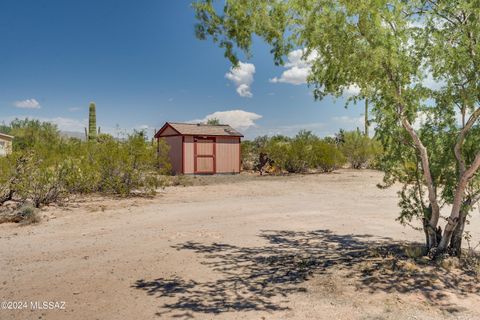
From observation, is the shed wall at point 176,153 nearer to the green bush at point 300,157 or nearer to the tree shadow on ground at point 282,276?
the green bush at point 300,157

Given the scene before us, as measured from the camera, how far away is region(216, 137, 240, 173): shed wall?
2506 centimetres

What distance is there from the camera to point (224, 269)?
235 inches

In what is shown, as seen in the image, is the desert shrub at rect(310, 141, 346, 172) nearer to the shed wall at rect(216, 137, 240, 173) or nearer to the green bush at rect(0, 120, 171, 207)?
the shed wall at rect(216, 137, 240, 173)

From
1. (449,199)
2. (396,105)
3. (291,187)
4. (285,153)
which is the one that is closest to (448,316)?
(449,199)

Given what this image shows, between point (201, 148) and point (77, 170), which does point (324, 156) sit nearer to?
point (201, 148)

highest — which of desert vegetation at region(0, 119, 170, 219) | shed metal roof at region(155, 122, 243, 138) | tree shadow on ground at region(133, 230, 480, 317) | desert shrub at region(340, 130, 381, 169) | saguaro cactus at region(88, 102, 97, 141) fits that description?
saguaro cactus at region(88, 102, 97, 141)

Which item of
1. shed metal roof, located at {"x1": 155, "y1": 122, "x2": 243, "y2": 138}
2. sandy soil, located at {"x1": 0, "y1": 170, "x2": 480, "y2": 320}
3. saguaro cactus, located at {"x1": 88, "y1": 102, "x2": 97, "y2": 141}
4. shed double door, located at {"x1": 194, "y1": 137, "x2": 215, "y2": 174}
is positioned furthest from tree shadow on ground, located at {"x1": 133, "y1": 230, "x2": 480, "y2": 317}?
saguaro cactus, located at {"x1": 88, "y1": 102, "x2": 97, "y2": 141}

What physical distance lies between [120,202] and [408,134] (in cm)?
957

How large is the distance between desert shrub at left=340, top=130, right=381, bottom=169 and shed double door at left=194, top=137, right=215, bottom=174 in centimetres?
1116

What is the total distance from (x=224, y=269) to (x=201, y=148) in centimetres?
1873

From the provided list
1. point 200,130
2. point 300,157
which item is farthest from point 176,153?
point 300,157

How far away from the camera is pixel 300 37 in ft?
17.9

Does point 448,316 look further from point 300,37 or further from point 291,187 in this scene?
point 291,187

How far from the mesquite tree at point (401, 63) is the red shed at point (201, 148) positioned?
18047 mm
